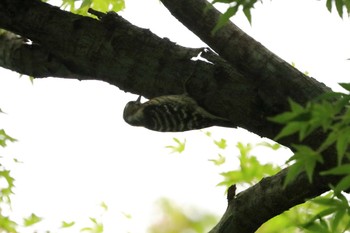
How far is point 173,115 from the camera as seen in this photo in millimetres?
2662

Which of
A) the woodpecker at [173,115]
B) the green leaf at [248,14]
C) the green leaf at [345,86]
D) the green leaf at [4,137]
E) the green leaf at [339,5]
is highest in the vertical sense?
the green leaf at [4,137]

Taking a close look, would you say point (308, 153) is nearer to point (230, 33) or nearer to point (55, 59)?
point (230, 33)

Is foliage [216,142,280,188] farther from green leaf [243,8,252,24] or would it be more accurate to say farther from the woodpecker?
green leaf [243,8,252,24]

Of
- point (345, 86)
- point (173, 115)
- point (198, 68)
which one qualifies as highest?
point (198, 68)

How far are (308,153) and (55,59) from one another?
5.34 ft

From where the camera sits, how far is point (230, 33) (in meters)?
2.43

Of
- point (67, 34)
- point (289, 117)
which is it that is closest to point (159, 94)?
point (67, 34)

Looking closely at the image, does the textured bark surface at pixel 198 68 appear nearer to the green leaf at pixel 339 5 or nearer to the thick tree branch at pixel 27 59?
the thick tree branch at pixel 27 59

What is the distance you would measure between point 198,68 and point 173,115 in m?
0.27

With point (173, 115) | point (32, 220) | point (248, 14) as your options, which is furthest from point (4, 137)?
point (248, 14)

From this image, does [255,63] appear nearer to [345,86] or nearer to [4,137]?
[345,86]

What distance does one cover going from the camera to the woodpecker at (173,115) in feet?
8.32

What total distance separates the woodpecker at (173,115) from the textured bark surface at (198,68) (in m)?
0.04

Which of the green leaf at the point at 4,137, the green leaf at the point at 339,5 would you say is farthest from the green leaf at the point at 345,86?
the green leaf at the point at 4,137
